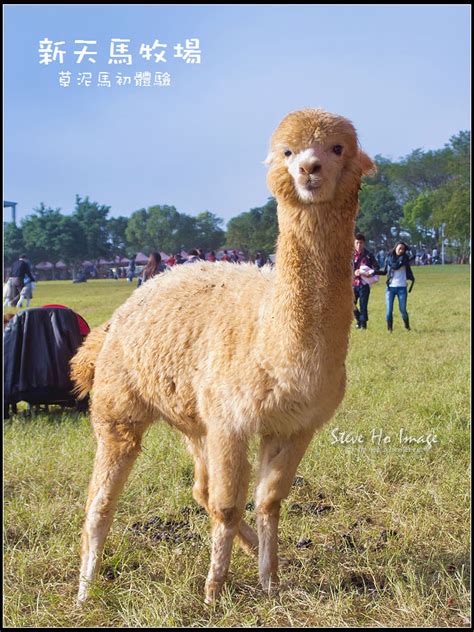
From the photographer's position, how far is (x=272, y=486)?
304 centimetres

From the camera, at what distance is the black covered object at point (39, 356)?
240 inches

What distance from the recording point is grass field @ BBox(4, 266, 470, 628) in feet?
9.73

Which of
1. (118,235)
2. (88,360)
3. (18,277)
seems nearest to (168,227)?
(118,235)

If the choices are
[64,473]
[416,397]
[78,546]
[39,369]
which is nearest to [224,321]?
[78,546]

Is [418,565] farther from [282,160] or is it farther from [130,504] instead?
[282,160]

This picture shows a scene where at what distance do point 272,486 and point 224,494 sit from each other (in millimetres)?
282

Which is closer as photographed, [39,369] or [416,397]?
[39,369]

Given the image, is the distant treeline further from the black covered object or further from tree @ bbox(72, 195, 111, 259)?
the black covered object

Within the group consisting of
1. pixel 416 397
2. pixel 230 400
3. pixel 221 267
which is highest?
pixel 221 267

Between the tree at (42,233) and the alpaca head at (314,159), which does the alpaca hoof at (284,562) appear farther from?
the tree at (42,233)

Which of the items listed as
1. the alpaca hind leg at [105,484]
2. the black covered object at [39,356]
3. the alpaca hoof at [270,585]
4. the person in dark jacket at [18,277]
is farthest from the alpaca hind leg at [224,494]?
the person in dark jacket at [18,277]

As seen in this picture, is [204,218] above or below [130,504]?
above

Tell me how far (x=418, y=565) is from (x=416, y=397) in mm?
3356

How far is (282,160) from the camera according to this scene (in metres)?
2.62
